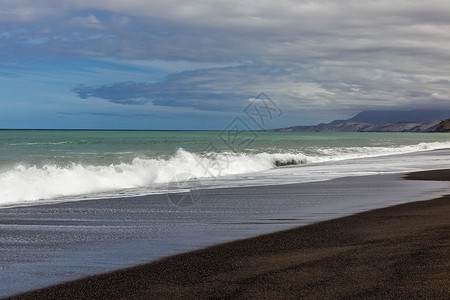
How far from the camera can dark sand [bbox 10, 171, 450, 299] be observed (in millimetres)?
4988

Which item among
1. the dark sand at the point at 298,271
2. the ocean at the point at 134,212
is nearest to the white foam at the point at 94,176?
the ocean at the point at 134,212

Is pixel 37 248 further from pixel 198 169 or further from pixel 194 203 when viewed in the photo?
pixel 198 169

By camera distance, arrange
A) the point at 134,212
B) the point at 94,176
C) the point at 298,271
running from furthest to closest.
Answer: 1. the point at 94,176
2. the point at 134,212
3. the point at 298,271

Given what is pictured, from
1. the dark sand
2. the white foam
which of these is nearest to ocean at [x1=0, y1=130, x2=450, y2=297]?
the white foam

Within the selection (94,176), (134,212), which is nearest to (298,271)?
(134,212)

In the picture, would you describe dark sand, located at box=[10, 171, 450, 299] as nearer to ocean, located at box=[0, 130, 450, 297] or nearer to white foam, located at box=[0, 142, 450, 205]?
ocean, located at box=[0, 130, 450, 297]

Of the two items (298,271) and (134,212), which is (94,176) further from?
(298,271)

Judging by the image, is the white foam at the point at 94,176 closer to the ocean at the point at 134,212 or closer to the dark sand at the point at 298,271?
the ocean at the point at 134,212

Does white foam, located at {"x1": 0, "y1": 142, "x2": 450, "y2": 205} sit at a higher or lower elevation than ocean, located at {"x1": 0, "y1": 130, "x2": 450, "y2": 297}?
higher

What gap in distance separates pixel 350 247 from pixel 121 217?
4.74 m

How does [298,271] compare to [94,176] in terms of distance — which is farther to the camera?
[94,176]

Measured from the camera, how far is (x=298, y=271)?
225 inches

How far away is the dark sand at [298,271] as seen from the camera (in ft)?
16.4

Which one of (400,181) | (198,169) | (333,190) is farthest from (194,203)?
(198,169)
